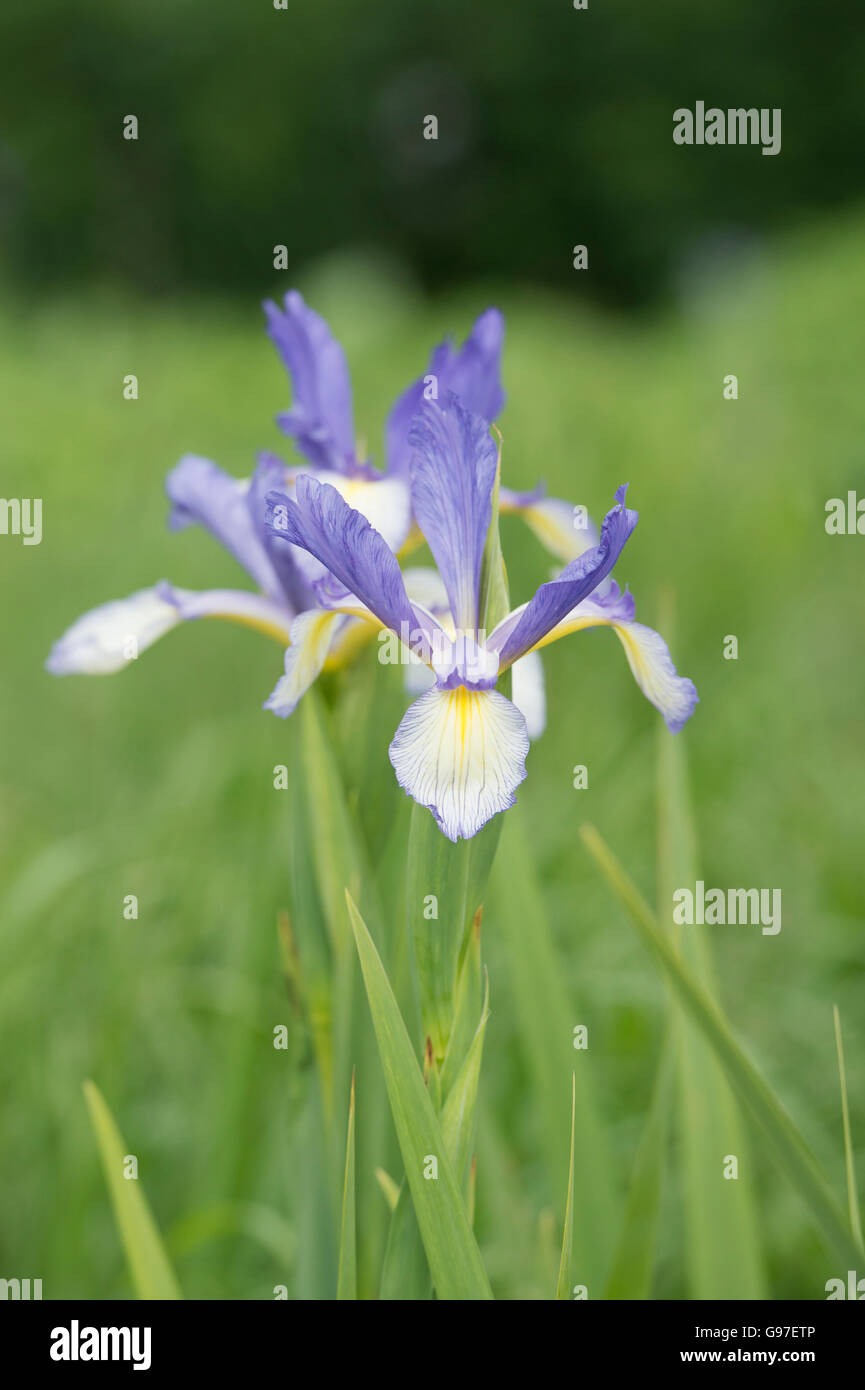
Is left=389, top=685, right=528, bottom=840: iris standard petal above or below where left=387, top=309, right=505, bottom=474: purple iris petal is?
below

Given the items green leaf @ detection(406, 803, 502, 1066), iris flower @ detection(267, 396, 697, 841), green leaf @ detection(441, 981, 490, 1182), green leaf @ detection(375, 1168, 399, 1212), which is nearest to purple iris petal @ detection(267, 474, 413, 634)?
iris flower @ detection(267, 396, 697, 841)

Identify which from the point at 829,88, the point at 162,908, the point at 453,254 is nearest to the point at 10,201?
the point at 453,254

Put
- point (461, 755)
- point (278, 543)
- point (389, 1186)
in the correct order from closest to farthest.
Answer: point (461, 755)
point (389, 1186)
point (278, 543)

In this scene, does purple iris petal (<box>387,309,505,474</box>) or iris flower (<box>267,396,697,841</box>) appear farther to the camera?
purple iris petal (<box>387,309,505,474</box>)

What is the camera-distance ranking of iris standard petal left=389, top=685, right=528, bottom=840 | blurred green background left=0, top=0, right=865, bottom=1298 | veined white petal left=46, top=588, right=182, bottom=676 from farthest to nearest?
blurred green background left=0, top=0, right=865, bottom=1298
veined white petal left=46, top=588, right=182, bottom=676
iris standard petal left=389, top=685, right=528, bottom=840

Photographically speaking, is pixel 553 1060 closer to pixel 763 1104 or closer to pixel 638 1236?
pixel 638 1236

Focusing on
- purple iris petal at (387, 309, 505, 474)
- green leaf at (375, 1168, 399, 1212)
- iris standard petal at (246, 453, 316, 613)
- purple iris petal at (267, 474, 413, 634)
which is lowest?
green leaf at (375, 1168, 399, 1212)

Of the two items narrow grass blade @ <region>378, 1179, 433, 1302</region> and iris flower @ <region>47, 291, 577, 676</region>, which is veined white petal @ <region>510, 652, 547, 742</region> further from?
narrow grass blade @ <region>378, 1179, 433, 1302</region>

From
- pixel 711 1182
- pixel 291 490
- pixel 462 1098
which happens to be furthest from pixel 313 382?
pixel 711 1182
